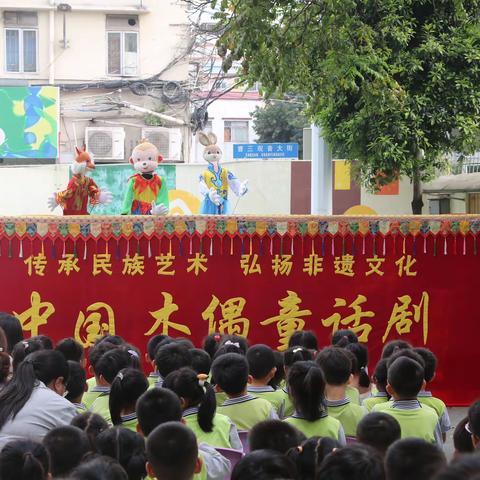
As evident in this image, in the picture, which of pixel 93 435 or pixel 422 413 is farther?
pixel 422 413

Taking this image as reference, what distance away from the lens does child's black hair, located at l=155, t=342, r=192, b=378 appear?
466cm

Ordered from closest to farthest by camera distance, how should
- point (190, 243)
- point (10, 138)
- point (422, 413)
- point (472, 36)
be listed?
point (422, 413) → point (190, 243) → point (472, 36) → point (10, 138)

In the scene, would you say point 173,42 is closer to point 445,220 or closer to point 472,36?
point 472,36

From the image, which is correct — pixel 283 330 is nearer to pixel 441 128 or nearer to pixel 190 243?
pixel 190 243

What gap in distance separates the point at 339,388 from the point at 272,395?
38 centimetres

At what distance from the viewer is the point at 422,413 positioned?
4258mm

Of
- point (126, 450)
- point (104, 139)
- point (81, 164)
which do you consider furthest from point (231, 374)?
point (104, 139)

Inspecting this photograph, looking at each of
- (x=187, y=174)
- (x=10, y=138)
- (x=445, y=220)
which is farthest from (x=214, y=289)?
(x=10, y=138)

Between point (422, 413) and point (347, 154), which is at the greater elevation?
point (347, 154)

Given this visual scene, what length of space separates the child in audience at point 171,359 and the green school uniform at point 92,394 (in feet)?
0.99

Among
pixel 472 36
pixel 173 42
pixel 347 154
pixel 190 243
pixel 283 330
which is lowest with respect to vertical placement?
pixel 283 330

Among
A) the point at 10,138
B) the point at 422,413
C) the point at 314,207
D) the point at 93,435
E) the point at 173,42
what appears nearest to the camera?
the point at 93,435

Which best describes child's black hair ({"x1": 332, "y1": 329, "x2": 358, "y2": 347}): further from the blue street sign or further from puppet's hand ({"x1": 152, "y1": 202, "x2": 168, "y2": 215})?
the blue street sign

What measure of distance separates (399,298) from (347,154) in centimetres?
422
